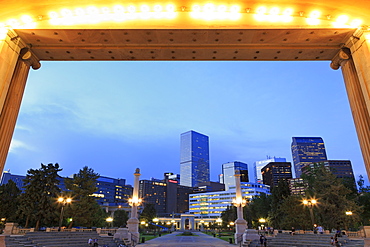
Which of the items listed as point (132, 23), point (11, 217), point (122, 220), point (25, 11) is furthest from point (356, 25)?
point (122, 220)

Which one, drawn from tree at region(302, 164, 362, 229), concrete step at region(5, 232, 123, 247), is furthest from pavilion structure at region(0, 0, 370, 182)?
tree at region(302, 164, 362, 229)

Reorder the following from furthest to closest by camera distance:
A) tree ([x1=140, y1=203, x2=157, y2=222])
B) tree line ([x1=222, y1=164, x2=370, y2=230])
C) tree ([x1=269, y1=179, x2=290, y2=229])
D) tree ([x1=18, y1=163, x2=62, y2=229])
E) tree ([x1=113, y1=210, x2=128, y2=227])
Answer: tree ([x1=140, y1=203, x2=157, y2=222])
tree ([x1=113, y1=210, x2=128, y2=227])
tree ([x1=269, y1=179, x2=290, y2=229])
tree ([x1=18, y1=163, x2=62, y2=229])
tree line ([x1=222, y1=164, x2=370, y2=230])

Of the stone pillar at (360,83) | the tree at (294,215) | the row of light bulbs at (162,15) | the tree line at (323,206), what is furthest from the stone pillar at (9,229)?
the tree at (294,215)

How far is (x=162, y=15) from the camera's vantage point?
968 centimetres

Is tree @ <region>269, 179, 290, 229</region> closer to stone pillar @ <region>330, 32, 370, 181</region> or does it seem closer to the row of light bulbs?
stone pillar @ <region>330, 32, 370, 181</region>

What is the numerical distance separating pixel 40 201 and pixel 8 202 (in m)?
9.34

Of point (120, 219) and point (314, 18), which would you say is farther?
point (120, 219)

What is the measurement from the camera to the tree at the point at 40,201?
36062 mm

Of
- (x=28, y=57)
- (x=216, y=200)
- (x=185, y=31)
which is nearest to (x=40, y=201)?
(x=28, y=57)

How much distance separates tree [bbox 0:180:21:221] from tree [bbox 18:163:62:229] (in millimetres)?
3063

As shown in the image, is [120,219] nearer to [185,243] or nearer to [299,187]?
[185,243]

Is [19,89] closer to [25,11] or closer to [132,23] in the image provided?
[25,11]

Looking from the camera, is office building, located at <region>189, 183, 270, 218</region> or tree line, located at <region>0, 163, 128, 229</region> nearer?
tree line, located at <region>0, 163, 128, 229</region>

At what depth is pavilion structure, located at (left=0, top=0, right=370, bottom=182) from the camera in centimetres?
923
